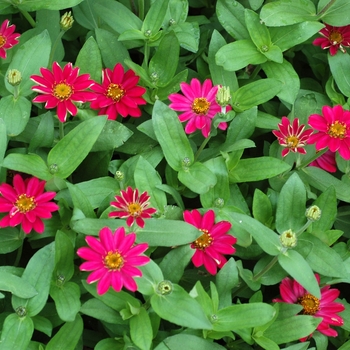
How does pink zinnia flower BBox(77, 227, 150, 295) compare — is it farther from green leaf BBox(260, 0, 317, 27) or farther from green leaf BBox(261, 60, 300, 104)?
green leaf BBox(260, 0, 317, 27)

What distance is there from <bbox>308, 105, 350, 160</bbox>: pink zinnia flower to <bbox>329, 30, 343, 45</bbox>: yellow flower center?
0.28 m

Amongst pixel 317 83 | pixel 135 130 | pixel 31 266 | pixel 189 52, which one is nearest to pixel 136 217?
pixel 31 266

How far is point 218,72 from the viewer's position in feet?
4.56

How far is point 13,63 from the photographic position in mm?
1290

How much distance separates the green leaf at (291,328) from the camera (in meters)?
1.12

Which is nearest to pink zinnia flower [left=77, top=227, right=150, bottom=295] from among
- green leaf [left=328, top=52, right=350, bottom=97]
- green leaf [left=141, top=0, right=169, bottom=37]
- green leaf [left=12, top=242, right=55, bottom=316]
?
green leaf [left=12, top=242, right=55, bottom=316]

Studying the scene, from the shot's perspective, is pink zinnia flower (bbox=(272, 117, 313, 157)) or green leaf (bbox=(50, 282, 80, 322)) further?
pink zinnia flower (bbox=(272, 117, 313, 157))

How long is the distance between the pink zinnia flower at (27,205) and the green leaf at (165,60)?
1.28 feet

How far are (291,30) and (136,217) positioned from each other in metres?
0.65

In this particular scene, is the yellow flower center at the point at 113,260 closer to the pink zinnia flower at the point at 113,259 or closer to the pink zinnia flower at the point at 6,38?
the pink zinnia flower at the point at 113,259

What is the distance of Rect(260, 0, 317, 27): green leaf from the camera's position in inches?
54.5

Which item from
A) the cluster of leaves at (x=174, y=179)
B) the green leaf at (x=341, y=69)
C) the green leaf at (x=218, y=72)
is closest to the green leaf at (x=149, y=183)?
the cluster of leaves at (x=174, y=179)

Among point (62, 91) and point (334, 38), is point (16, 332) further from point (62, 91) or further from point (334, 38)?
point (334, 38)

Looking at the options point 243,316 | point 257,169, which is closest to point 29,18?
point 257,169
